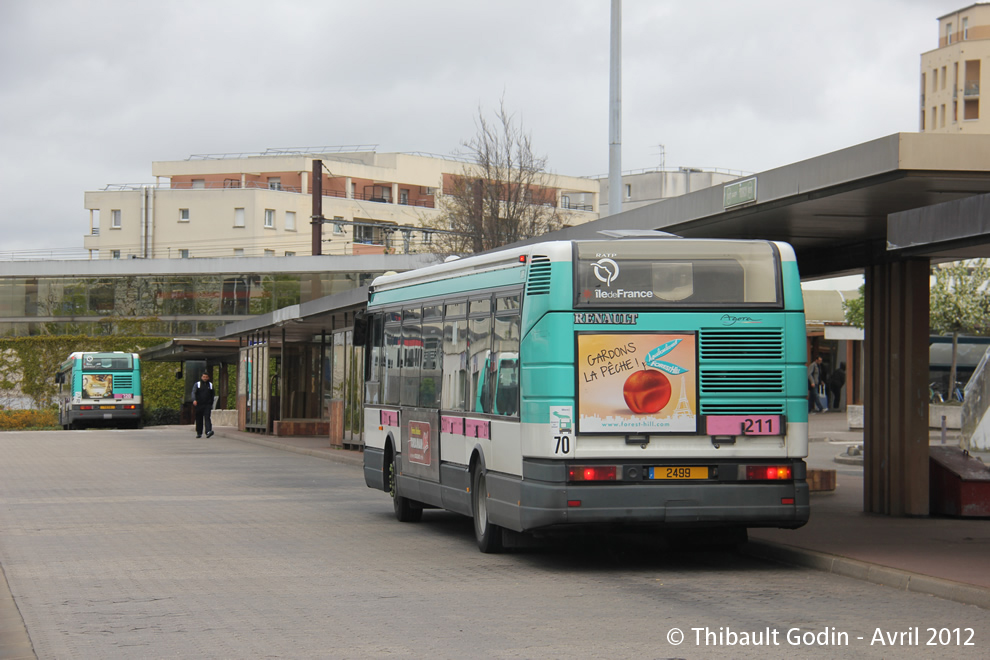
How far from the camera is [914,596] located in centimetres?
1005

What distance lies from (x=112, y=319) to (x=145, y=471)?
51617 millimetres

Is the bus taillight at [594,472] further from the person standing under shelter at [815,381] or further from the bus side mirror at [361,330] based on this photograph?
the person standing under shelter at [815,381]

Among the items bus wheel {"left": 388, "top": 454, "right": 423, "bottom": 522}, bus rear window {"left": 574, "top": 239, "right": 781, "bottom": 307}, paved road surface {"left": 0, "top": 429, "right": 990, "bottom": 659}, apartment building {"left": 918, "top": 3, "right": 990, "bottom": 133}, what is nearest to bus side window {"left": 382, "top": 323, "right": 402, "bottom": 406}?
bus wheel {"left": 388, "top": 454, "right": 423, "bottom": 522}

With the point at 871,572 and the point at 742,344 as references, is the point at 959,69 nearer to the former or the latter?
the point at 742,344

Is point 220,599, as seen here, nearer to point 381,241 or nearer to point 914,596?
point 914,596

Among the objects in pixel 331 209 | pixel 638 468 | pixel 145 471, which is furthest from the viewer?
pixel 331 209

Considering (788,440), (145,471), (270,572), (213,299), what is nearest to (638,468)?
(788,440)

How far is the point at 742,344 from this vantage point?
38.2 feet

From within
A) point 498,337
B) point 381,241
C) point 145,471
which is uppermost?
point 381,241

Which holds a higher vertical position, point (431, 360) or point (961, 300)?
point (961, 300)

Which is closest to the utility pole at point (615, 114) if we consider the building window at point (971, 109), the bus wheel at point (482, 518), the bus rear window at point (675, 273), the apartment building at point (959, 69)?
the bus wheel at point (482, 518)

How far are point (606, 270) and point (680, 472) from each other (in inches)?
72.5

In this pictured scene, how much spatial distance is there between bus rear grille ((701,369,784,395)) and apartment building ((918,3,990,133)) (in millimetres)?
93420

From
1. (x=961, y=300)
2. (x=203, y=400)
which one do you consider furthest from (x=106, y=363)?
(x=961, y=300)
